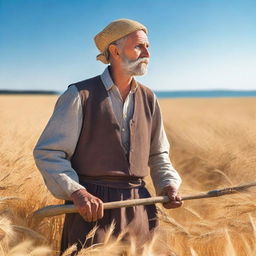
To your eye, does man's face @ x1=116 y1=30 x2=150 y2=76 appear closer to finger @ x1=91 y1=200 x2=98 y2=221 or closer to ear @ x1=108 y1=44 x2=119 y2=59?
ear @ x1=108 y1=44 x2=119 y2=59

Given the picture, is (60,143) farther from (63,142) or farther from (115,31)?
(115,31)

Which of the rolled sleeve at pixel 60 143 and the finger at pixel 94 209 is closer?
the finger at pixel 94 209

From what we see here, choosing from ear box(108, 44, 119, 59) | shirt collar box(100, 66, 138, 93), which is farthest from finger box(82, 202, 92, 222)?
ear box(108, 44, 119, 59)

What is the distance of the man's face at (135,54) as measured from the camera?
2.06m

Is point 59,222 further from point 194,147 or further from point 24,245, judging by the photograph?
point 194,147

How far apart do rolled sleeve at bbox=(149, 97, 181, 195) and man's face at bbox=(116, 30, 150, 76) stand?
18 centimetres

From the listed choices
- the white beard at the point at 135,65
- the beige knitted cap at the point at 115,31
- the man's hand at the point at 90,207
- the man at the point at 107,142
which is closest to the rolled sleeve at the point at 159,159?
the man at the point at 107,142

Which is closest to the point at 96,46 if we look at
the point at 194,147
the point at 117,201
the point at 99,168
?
the point at 99,168

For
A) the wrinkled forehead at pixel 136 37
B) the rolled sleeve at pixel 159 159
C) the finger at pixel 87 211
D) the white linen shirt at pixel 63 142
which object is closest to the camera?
the finger at pixel 87 211

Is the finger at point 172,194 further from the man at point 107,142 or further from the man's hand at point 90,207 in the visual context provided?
the man's hand at point 90,207

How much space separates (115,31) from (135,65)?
0.14 metres

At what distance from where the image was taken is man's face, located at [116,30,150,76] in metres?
2.06

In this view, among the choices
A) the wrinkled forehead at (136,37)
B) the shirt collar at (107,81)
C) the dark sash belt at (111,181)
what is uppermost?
the wrinkled forehead at (136,37)

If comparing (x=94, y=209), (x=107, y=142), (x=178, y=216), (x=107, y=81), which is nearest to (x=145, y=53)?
(x=107, y=81)
